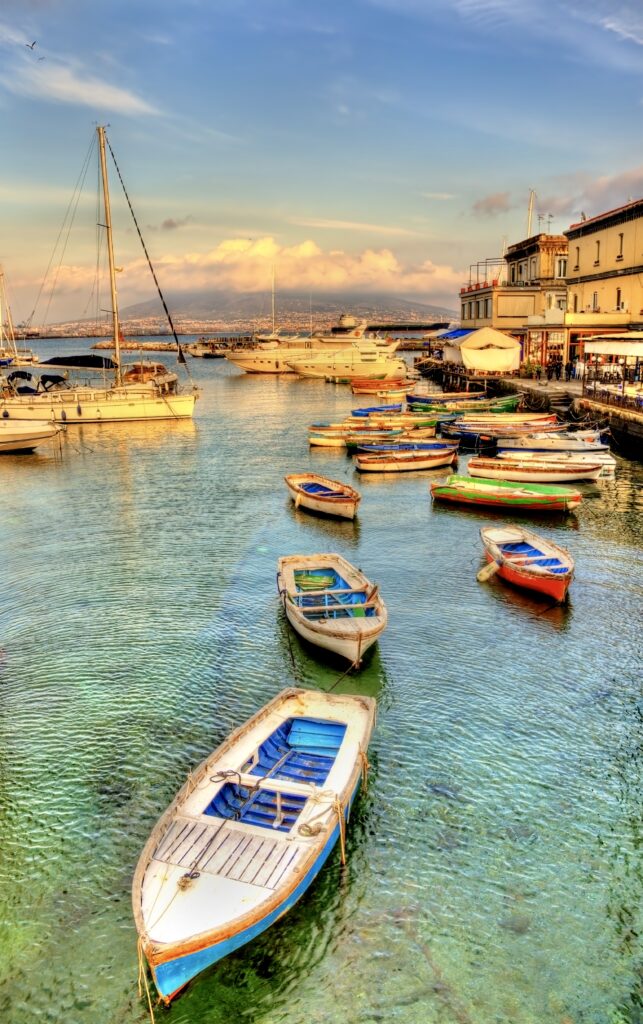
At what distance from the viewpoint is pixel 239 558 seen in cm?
2408

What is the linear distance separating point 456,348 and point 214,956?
66.3 meters

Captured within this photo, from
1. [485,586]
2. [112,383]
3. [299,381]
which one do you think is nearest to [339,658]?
[485,586]

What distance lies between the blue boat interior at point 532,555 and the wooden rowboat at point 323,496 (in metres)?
7.19

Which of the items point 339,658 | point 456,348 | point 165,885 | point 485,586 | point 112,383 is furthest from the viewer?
point 456,348

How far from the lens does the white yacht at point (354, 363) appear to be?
319 ft

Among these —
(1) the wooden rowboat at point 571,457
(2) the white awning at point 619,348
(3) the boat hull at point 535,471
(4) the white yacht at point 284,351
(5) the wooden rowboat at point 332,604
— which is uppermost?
(4) the white yacht at point 284,351

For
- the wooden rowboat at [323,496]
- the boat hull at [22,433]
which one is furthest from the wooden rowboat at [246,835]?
the boat hull at [22,433]

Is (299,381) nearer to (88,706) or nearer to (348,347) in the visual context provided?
(348,347)

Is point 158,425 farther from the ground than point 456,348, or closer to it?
closer to it

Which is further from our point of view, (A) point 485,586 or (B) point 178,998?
(A) point 485,586

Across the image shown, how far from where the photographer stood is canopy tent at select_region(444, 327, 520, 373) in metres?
64.1

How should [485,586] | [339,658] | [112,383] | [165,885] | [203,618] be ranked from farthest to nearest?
[112,383] < [485,586] < [203,618] < [339,658] < [165,885]

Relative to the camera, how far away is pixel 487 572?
21.4 metres

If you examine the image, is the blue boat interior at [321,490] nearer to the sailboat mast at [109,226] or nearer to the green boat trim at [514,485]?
the green boat trim at [514,485]
